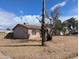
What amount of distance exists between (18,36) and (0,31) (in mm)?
3307

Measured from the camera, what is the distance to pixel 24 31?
34.6 meters

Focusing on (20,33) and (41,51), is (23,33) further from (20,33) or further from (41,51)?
(41,51)

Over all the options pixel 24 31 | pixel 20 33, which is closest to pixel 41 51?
pixel 24 31

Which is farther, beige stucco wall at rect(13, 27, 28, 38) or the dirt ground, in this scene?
beige stucco wall at rect(13, 27, 28, 38)

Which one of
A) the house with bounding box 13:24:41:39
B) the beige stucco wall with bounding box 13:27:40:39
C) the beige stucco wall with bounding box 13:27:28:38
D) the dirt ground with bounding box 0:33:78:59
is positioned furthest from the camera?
the beige stucco wall with bounding box 13:27:28:38

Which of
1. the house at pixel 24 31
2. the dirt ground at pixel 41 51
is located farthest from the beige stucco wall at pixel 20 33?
the dirt ground at pixel 41 51

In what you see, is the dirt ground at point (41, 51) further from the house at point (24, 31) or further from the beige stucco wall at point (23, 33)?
the house at point (24, 31)

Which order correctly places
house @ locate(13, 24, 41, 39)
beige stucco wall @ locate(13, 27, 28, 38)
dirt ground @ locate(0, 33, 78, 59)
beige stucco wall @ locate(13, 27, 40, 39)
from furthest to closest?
1. beige stucco wall @ locate(13, 27, 28, 38)
2. house @ locate(13, 24, 41, 39)
3. beige stucco wall @ locate(13, 27, 40, 39)
4. dirt ground @ locate(0, 33, 78, 59)

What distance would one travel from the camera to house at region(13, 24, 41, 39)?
112 feet

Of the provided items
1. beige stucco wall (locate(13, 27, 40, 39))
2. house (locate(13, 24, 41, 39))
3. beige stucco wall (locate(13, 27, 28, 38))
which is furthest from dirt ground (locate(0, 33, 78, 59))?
beige stucco wall (locate(13, 27, 28, 38))

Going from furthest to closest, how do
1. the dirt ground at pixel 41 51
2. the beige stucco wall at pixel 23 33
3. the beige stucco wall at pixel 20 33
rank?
the beige stucco wall at pixel 20 33 → the beige stucco wall at pixel 23 33 → the dirt ground at pixel 41 51

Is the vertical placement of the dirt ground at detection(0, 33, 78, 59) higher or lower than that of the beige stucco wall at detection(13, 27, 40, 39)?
lower

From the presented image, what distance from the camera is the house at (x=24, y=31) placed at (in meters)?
34.2

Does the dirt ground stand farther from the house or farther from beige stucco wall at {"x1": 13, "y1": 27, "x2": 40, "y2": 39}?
the house
